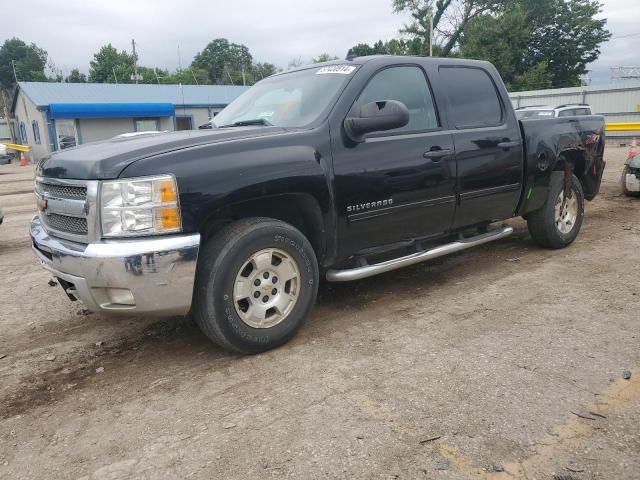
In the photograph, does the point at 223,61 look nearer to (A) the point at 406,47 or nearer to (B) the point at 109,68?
(B) the point at 109,68

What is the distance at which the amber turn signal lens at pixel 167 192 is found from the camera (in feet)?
9.63

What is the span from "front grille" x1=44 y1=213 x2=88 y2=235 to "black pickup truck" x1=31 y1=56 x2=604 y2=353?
14 millimetres

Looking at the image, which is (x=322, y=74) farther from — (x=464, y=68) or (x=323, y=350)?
(x=323, y=350)

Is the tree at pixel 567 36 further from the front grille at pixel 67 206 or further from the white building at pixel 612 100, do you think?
the front grille at pixel 67 206

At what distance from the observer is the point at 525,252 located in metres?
5.76

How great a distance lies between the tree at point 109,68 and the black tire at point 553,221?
5917cm

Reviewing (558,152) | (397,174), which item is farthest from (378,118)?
(558,152)

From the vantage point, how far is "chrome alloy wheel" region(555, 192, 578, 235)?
18.3 feet

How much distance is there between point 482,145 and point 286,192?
203cm

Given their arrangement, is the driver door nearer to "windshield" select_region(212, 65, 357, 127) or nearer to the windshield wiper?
"windshield" select_region(212, 65, 357, 127)

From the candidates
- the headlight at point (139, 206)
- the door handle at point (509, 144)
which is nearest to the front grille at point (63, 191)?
the headlight at point (139, 206)

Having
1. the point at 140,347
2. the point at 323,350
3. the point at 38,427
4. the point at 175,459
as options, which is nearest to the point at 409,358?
the point at 323,350

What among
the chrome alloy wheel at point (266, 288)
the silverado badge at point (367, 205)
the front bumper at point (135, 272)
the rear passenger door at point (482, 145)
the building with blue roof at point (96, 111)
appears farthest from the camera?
the building with blue roof at point (96, 111)

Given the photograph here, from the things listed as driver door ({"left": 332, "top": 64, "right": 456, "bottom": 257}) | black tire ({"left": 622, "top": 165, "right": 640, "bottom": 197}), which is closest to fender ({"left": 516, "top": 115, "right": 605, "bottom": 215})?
driver door ({"left": 332, "top": 64, "right": 456, "bottom": 257})
